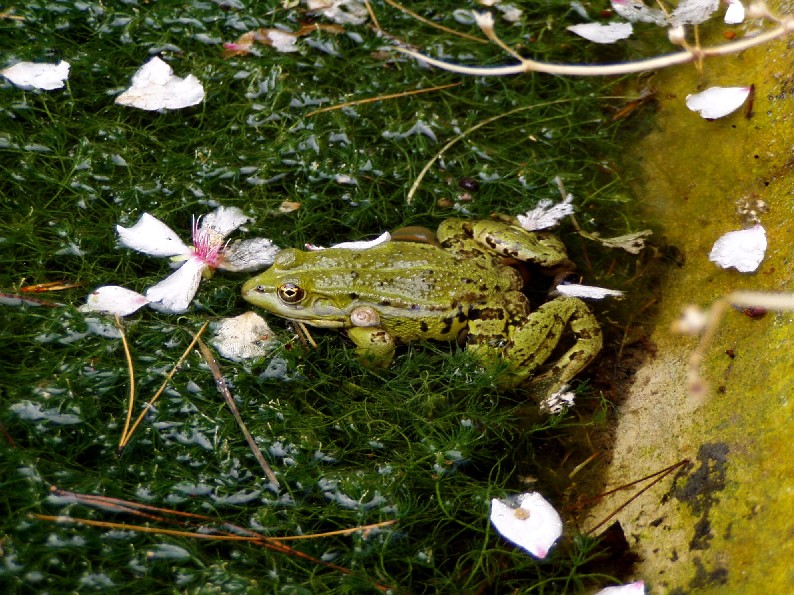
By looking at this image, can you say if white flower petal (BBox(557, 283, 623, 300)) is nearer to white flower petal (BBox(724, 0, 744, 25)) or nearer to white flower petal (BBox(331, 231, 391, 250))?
white flower petal (BBox(331, 231, 391, 250))

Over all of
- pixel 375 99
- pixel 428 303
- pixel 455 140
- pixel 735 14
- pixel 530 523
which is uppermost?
pixel 735 14

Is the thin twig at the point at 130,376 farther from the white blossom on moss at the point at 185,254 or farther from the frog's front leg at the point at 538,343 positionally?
the frog's front leg at the point at 538,343

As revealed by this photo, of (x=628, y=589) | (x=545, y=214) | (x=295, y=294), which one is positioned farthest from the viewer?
(x=545, y=214)

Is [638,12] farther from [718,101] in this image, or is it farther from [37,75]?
[37,75]

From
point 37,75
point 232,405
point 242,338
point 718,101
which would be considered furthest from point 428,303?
point 37,75

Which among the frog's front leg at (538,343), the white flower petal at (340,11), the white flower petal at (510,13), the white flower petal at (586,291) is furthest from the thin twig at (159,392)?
the white flower petal at (510,13)

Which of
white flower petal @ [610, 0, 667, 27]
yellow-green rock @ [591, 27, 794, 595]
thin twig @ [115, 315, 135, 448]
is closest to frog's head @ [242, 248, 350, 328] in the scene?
thin twig @ [115, 315, 135, 448]

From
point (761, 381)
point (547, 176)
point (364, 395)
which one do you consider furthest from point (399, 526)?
point (547, 176)
